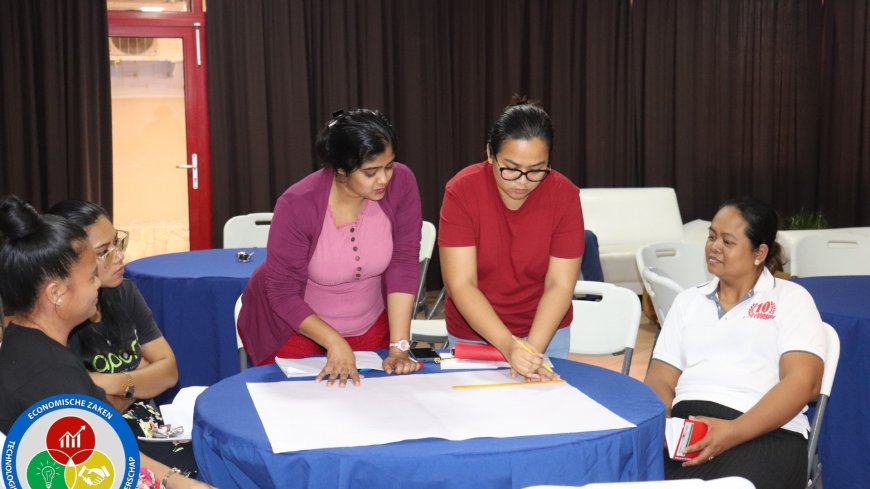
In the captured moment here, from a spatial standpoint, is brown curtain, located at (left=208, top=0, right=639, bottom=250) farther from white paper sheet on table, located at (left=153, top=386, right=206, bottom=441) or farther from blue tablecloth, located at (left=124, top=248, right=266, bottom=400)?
white paper sheet on table, located at (left=153, top=386, right=206, bottom=441)

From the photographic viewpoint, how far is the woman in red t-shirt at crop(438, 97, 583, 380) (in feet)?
8.38

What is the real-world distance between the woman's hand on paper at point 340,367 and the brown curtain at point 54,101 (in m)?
4.69

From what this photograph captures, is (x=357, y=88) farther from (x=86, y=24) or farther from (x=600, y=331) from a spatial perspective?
(x=600, y=331)

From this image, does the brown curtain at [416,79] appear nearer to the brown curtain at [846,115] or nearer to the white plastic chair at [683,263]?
the brown curtain at [846,115]

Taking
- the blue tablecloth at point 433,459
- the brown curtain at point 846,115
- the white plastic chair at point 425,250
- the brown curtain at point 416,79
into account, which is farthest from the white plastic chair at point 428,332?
the brown curtain at point 846,115

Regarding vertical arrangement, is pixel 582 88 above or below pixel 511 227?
above

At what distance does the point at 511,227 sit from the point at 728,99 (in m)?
6.05

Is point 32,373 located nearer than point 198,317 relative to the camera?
Yes

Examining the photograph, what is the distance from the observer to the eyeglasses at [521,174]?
8.00 ft

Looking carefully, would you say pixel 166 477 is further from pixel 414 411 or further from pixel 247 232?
pixel 247 232

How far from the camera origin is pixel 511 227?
2613mm
